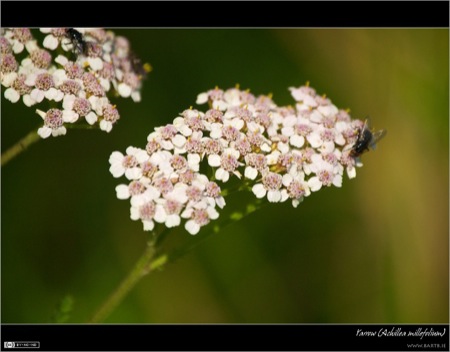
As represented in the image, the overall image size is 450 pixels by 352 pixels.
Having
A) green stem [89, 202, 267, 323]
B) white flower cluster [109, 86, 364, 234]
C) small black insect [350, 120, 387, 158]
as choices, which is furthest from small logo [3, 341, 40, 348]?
small black insect [350, 120, 387, 158]

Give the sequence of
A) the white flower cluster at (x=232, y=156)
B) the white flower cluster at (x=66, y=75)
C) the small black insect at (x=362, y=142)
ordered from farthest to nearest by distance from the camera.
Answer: the small black insect at (x=362, y=142)
the white flower cluster at (x=66, y=75)
the white flower cluster at (x=232, y=156)

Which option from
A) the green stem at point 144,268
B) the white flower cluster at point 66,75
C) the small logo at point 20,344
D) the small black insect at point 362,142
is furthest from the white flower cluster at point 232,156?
the small logo at point 20,344

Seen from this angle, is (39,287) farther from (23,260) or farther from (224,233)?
(224,233)

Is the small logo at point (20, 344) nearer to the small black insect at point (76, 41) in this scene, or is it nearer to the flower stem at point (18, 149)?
the flower stem at point (18, 149)

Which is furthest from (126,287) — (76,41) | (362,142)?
(362,142)

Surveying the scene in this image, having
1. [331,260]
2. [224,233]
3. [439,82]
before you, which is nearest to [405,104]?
[439,82]

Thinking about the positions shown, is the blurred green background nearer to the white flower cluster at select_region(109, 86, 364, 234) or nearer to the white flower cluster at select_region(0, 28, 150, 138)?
the white flower cluster at select_region(0, 28, 150, 138)
